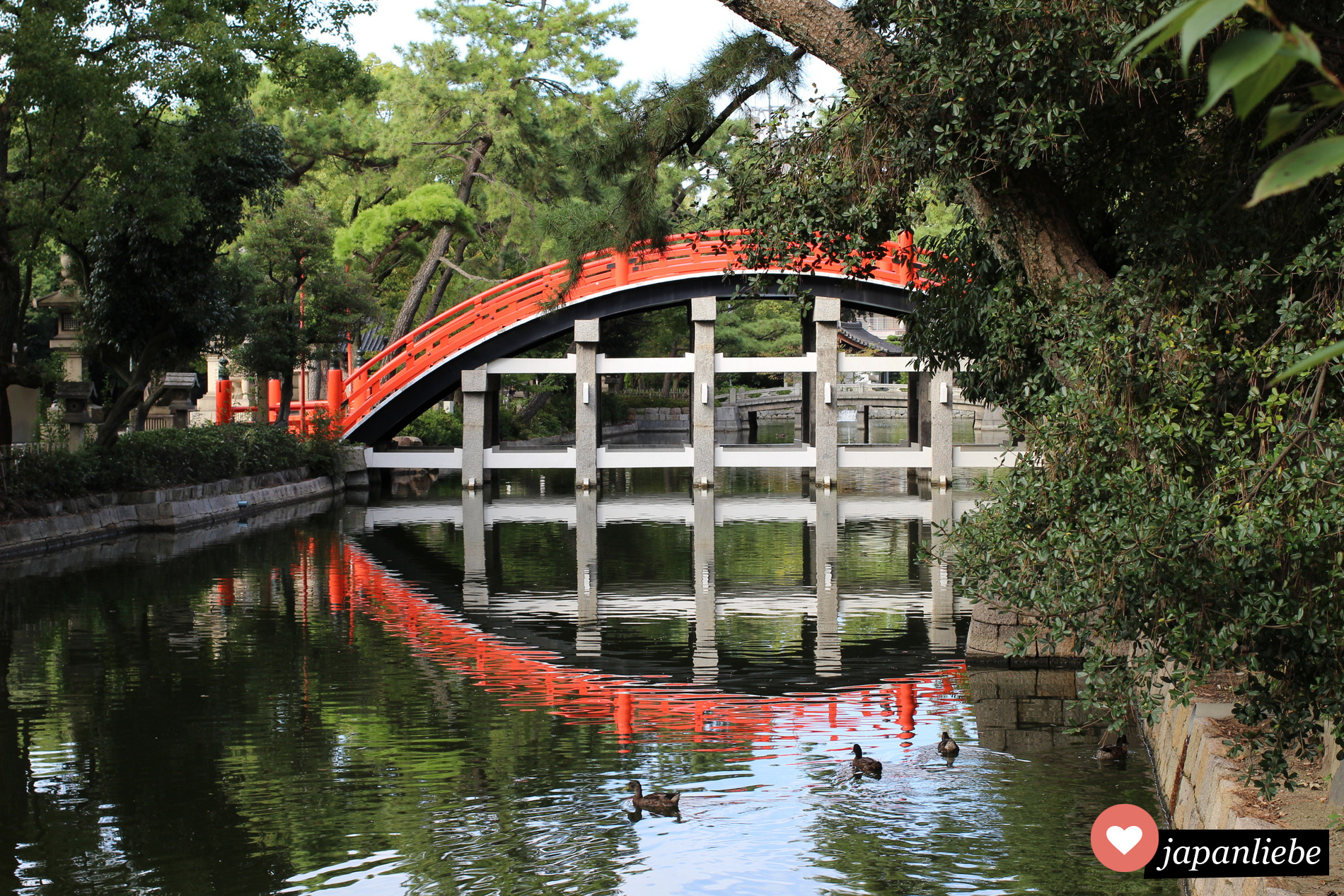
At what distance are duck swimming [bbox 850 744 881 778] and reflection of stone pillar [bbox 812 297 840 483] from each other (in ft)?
61.2

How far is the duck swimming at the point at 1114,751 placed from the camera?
25.8 ft

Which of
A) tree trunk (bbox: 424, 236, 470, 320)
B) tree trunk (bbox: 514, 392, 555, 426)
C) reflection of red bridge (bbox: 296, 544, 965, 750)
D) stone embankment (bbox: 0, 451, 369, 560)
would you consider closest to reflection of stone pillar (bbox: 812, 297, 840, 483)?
tree trunk (bbox: 424, 236, 470, 320)

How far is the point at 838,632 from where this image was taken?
12438 millimetres

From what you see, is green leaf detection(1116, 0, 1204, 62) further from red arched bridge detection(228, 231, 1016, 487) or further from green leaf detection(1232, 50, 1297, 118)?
red arched bridge detection(228, 231, 1016, 487)

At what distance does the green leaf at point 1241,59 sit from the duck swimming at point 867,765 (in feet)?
21.5

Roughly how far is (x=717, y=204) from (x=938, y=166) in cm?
183

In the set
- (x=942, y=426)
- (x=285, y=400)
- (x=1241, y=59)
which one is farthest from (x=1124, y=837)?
(x=285, y=400)

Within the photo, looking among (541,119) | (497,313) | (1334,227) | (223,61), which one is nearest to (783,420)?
(541,119)

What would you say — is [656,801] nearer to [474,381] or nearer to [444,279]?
[474,381]

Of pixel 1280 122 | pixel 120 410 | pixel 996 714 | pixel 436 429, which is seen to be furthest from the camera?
pixel 436 429

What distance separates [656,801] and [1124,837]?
2.67 m

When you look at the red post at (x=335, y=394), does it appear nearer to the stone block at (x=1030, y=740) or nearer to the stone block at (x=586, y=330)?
the stone block at (x=586, y=330)

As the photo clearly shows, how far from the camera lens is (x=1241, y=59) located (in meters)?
1.37

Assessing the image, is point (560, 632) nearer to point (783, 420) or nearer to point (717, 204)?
point (717, 204)
